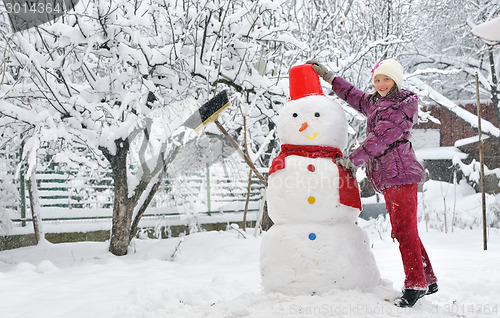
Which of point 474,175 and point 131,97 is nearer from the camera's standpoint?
point 131,97

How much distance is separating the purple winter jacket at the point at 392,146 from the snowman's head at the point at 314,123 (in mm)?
190

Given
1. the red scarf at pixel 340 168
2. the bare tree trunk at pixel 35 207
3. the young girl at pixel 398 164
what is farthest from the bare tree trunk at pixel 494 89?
the bare tree trunk at pixel 35 207

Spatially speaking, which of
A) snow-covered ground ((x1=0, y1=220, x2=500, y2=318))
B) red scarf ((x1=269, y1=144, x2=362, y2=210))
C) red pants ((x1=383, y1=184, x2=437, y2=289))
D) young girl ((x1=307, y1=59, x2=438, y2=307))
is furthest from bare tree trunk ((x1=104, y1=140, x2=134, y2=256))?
red pants ((x1=383, y1=184, x2=437, y2=289))

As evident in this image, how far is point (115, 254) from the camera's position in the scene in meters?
4.95

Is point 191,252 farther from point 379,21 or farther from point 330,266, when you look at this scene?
point 379,21

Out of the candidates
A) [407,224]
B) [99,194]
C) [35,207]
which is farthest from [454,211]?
[35,207]

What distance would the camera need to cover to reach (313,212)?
269 centimetres

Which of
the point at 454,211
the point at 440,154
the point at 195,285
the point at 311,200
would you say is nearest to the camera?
the point at 311,200

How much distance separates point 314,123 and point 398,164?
0.59 m

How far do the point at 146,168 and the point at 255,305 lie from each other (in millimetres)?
2761

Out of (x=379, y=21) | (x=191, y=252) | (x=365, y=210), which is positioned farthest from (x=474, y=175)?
(x=191, y=252)

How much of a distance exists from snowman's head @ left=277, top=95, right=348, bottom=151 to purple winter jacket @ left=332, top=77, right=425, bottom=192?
19 cm

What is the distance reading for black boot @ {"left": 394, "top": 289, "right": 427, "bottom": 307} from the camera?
2535 millimetres

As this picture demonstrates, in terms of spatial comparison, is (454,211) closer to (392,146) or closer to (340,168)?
(392,146)
